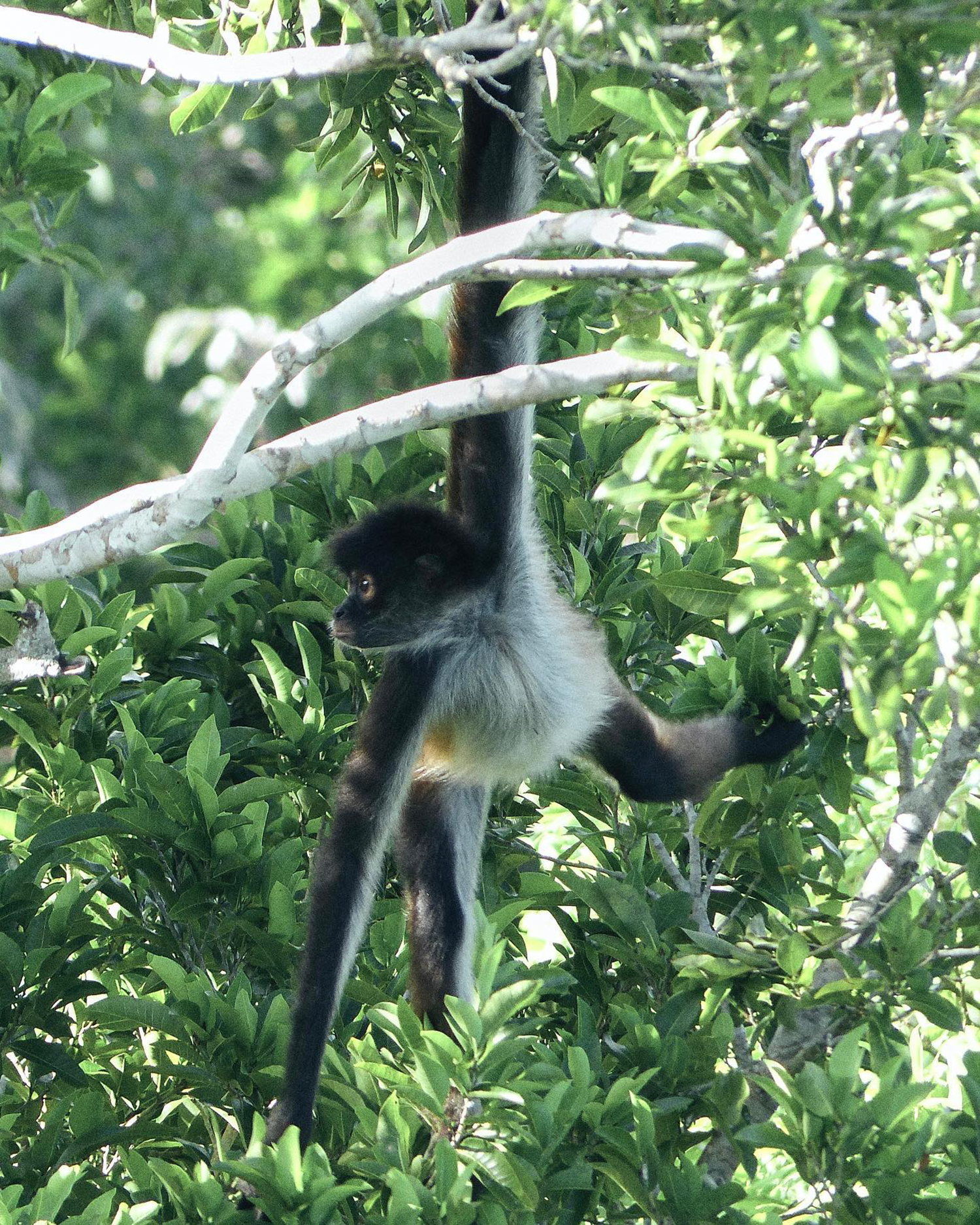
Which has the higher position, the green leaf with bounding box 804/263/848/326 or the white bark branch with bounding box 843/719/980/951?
the green leaf with bounding box 804/263/848/326

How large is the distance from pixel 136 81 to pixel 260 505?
4.07 ft

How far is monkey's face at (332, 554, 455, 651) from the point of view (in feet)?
12.1

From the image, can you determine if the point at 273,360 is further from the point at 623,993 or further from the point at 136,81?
the point at 136,81

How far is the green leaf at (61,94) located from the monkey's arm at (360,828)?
1.66 metres

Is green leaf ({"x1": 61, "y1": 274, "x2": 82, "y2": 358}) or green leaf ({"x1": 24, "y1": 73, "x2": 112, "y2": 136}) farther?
green leaf ({"x1": 61, "y1": 274, "x2": 82, "y2": 358})

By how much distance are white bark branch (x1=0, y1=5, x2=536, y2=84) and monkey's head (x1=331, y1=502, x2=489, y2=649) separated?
48.2 inches

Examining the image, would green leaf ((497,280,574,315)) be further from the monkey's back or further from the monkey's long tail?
the monkey's back

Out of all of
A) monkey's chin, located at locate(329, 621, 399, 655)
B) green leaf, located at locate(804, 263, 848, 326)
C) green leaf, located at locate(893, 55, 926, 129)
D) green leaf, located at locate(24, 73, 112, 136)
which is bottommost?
monkey's chin, located at locate(329, 621, 399, 655)

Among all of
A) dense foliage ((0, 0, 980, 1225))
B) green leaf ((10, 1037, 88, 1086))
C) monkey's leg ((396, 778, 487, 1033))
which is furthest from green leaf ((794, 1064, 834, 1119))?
green leaf ((10, 1037, 88, 1086))

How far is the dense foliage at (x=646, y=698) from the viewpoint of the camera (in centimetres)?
198

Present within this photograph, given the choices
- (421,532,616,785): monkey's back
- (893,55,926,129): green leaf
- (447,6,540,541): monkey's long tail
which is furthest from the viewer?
(421,532,616,785): monkey's back

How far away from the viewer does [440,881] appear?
3920 millimetres

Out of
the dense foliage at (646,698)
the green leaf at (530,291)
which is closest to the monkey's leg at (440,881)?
the dense foliage at (646,698)

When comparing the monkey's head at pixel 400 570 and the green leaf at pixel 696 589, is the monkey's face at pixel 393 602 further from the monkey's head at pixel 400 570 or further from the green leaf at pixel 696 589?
the green leaf at pixel 696 589
